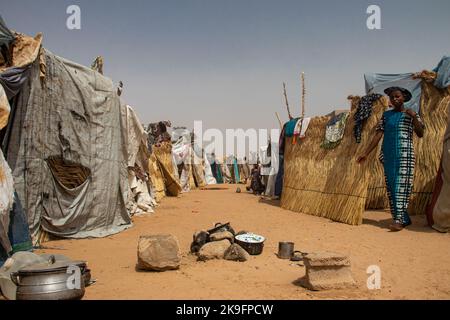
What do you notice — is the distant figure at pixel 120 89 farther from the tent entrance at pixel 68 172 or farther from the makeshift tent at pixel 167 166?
the makeshift tent at pixel 167 166

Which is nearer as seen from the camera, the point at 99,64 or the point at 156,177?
the point at 99,64

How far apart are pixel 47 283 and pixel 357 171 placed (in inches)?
233

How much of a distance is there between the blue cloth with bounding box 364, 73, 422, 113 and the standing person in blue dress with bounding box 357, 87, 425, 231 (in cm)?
185

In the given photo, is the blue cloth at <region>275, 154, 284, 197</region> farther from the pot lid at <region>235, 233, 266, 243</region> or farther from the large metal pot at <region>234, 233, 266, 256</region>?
the large metal pot at <region>234, 233, 266, 256</region>

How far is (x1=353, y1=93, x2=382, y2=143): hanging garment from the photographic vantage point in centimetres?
707

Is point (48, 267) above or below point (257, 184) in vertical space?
above

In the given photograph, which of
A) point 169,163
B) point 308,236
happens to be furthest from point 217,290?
point 169,163

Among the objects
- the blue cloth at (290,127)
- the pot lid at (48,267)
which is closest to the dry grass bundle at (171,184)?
the blue cloth at (290,127)

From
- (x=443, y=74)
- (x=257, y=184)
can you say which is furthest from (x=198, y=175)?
(x=443, y=74)

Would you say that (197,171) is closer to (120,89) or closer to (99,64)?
(120,89)

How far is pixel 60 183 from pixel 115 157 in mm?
1491

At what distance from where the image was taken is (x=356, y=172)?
7207 millimetres

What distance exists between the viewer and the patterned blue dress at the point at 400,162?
20.4ft

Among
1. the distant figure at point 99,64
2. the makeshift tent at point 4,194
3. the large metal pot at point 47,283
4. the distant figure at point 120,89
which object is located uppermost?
the distant figure at point 99,64
